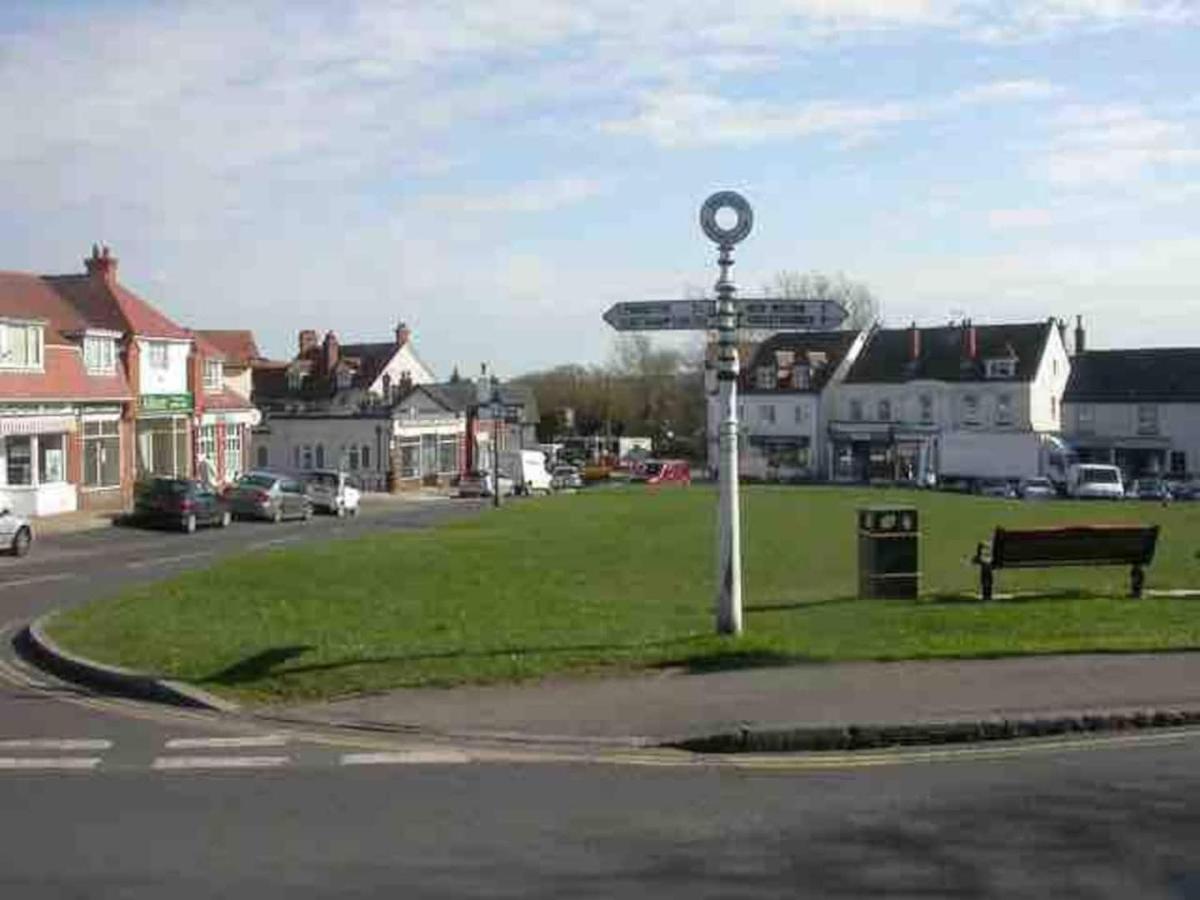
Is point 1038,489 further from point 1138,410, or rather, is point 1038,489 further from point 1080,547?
point 1080,547

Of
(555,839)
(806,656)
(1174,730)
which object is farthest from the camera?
(806,656)

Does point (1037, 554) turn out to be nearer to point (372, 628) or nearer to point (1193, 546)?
point (372, 628)

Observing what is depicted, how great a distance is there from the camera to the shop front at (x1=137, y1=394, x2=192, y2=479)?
5312 centimetres

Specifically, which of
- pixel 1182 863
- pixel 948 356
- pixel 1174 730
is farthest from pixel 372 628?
pixel 948 356

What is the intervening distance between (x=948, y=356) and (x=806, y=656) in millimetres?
85229

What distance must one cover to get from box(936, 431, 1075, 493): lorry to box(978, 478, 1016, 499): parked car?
238 millimetres

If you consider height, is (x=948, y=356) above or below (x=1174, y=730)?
above

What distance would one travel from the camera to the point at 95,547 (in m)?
35.2

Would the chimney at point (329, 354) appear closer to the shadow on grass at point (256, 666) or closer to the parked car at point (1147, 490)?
the parked car at point (1147, 490)

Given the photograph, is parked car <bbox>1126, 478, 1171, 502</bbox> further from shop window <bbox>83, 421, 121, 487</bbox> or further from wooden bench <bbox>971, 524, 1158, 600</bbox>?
wooden bench <bbox>971, 524, 1158, 600</bbox>

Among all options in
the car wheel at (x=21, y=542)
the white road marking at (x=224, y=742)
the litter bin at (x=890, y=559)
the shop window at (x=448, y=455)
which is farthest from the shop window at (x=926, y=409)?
the white road marking at (x=224, y=742)

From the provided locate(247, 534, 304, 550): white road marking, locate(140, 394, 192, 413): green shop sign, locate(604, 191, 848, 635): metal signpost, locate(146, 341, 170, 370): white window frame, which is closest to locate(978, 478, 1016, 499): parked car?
locate(140, 394, 192, 413): green shop sign

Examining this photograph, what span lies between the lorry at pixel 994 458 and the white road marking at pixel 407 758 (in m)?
75.2

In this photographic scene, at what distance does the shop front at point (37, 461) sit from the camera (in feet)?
142
